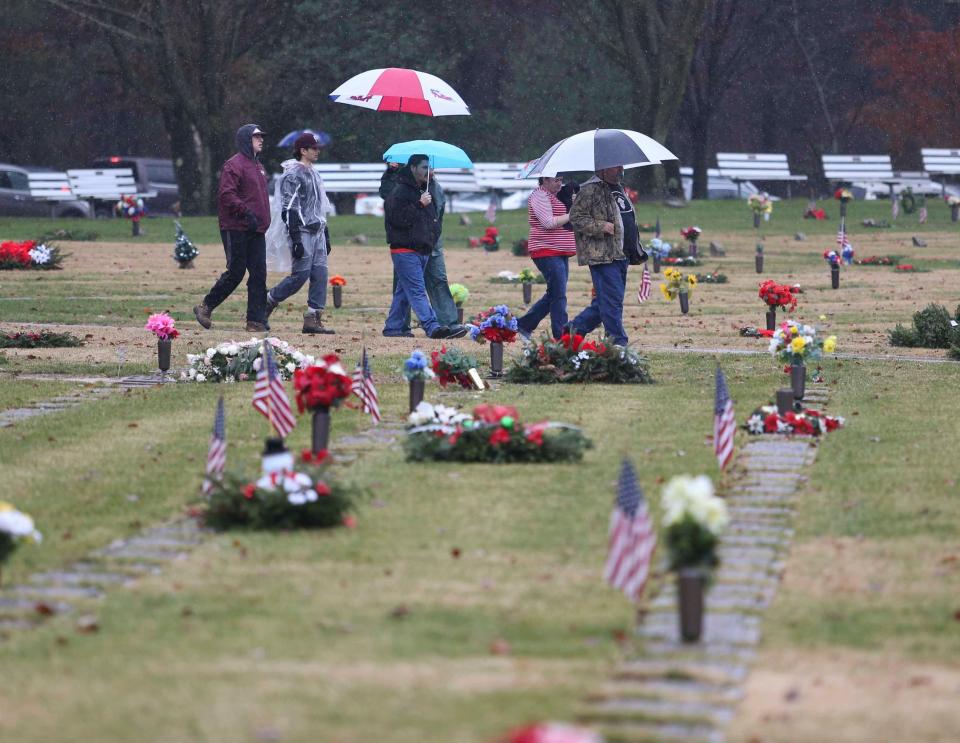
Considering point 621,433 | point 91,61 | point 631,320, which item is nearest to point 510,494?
point 621,433

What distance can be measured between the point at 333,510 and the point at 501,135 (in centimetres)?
5000

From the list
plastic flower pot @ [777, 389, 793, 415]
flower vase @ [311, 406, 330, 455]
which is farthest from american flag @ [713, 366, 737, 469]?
Answer: flower vase @ [311, 406, 330, 455]

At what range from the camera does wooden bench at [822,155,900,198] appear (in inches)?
1898

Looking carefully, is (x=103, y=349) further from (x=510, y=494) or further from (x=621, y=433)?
(x=510, y=494)

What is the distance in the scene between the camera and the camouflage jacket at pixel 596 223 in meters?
16.2

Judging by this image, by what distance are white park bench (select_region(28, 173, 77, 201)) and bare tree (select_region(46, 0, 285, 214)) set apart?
9.52 ft

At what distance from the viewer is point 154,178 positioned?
52406 mm

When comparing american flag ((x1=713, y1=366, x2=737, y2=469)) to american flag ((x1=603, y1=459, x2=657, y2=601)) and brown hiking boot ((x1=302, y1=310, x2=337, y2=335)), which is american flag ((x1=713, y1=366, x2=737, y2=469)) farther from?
Answer: brown hiking boot ((x1=302, y1=310, x2=337, y2=335))

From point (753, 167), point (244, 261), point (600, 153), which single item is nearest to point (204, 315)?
point (244, 261)

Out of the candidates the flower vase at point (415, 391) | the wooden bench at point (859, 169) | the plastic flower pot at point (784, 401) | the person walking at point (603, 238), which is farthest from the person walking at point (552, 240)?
the wooden bench at point (859, 169)

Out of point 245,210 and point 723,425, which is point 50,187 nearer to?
point 245,210

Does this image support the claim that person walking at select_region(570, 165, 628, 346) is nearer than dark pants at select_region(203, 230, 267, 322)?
Yes

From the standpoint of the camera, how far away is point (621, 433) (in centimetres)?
1272

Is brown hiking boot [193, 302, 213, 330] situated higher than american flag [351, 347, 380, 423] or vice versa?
brown hiking boot [193, 302, 213, 330]
